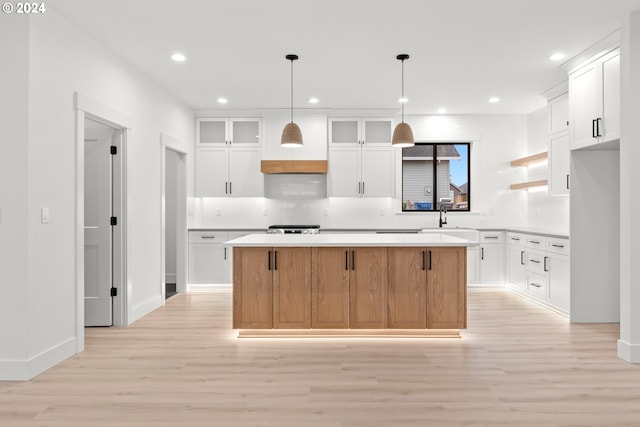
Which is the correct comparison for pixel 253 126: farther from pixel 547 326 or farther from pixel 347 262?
pixel 547 326

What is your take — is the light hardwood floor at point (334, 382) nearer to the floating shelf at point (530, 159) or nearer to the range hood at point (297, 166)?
the floating shelf at point (530, 159)

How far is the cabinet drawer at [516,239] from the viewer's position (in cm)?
570

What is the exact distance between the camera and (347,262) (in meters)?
3.89

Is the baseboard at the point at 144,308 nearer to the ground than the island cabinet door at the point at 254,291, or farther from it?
nearer to the ground

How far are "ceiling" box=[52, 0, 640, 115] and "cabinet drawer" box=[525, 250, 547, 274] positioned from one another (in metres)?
2.09

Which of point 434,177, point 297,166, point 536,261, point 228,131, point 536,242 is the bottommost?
point 536,261

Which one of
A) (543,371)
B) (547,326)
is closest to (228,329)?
(543,371)

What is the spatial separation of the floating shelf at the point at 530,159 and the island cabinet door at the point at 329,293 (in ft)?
11.7

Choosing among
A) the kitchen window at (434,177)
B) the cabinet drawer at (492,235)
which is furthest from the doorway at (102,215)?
the cabinet drawer at (492,235)

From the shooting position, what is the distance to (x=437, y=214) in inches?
271

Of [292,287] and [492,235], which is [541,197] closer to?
[492,235]

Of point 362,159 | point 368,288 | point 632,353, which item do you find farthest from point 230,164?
point 632,353

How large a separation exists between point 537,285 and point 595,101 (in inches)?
92.2

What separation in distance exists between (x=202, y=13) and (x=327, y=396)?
9.72 feet
